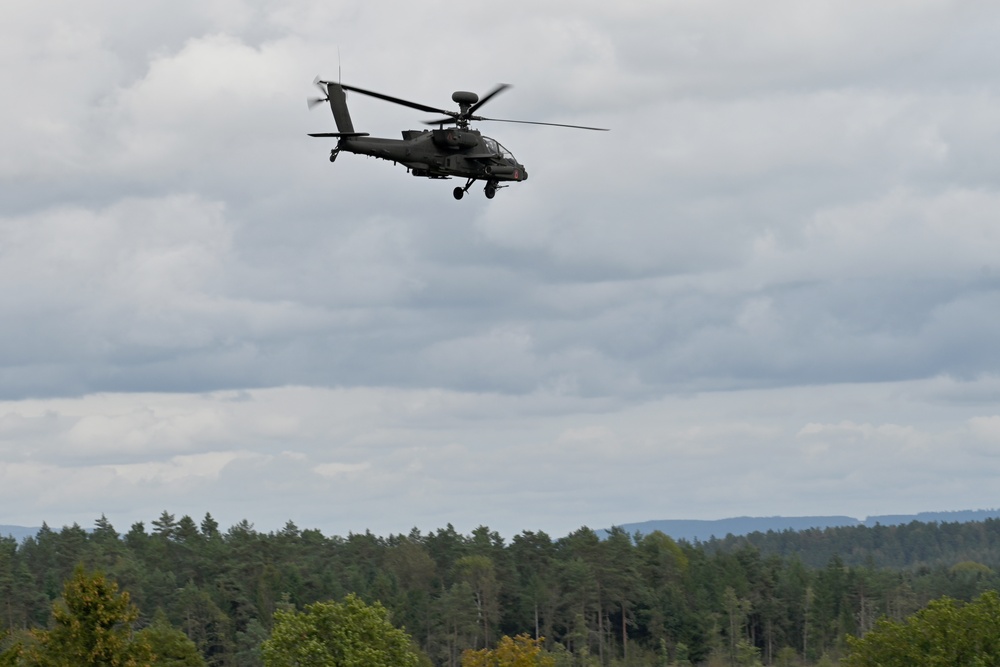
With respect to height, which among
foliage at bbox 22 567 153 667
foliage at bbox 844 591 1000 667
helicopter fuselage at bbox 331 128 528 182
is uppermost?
helicopter fuselage at bbox 331 128 528 182

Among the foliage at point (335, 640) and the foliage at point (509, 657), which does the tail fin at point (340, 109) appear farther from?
the foliage at point (509, 657)

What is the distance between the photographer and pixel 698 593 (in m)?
174

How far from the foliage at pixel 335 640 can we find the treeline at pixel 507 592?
201 ft

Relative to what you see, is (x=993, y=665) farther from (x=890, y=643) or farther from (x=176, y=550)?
(x=176, y=550)

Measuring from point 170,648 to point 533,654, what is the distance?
60.6 ft

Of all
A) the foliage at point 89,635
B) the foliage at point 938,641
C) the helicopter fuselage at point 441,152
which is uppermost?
the helicopter fuselage at point 441,152

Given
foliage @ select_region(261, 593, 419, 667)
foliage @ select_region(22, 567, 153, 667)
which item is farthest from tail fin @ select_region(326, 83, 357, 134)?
foliage @ select_region(261, 593, 419, 667)

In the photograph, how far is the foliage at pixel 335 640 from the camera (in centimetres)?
7744

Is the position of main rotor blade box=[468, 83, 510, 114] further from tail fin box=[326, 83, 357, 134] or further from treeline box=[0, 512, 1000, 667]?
treeline box=[0, 512, 1000, 667]

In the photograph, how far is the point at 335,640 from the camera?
78.8 m

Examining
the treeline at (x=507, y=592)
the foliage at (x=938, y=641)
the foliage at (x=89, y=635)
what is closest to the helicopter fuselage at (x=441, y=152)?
the foliage at (x=89, y=635)

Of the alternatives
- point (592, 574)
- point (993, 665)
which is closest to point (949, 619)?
point (993, 665)

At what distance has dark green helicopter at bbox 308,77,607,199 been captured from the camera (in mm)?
62375

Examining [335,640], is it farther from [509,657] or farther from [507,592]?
[507,592]
